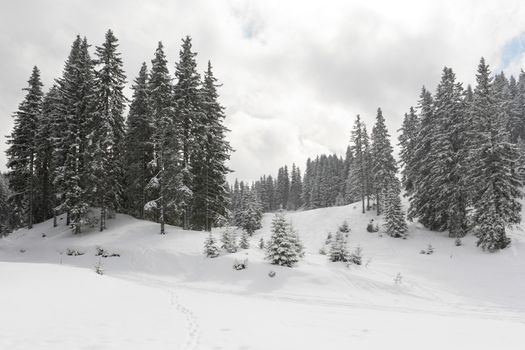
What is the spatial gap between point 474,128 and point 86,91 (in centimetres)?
3560

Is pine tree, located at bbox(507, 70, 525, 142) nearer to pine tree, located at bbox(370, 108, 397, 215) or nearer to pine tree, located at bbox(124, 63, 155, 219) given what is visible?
pine tree, located at bbox(370, 108, 397, 215)

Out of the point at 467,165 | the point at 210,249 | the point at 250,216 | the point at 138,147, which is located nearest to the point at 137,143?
the point at 138,147

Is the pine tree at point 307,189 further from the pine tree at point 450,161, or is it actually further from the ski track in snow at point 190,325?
the ski track in snow at point 190,325

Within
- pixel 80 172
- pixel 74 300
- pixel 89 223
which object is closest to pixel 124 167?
pixel 80 172

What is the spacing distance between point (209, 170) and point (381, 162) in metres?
27.4

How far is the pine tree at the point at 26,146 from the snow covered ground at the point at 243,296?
19.4 feet

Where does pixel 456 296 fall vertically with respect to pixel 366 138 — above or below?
below

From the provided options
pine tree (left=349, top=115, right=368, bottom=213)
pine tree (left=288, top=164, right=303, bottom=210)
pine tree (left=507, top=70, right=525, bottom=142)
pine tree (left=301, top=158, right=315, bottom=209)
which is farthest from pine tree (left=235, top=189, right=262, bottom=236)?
pine tree (left=288, top=164, right=303, bottom=210)

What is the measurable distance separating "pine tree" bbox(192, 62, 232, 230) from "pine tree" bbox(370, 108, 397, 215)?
79.0 ft

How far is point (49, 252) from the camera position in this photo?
27906mm

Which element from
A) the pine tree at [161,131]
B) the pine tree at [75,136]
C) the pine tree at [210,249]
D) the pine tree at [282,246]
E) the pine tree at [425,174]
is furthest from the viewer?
the pine tree at [425,174]

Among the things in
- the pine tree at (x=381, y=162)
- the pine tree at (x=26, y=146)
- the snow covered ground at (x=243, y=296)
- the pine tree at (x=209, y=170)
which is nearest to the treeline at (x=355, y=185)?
the pine tree at (x=381, y=162)

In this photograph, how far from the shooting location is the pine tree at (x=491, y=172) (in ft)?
86.3

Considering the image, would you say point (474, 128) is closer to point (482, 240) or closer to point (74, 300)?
point (482, 240)
